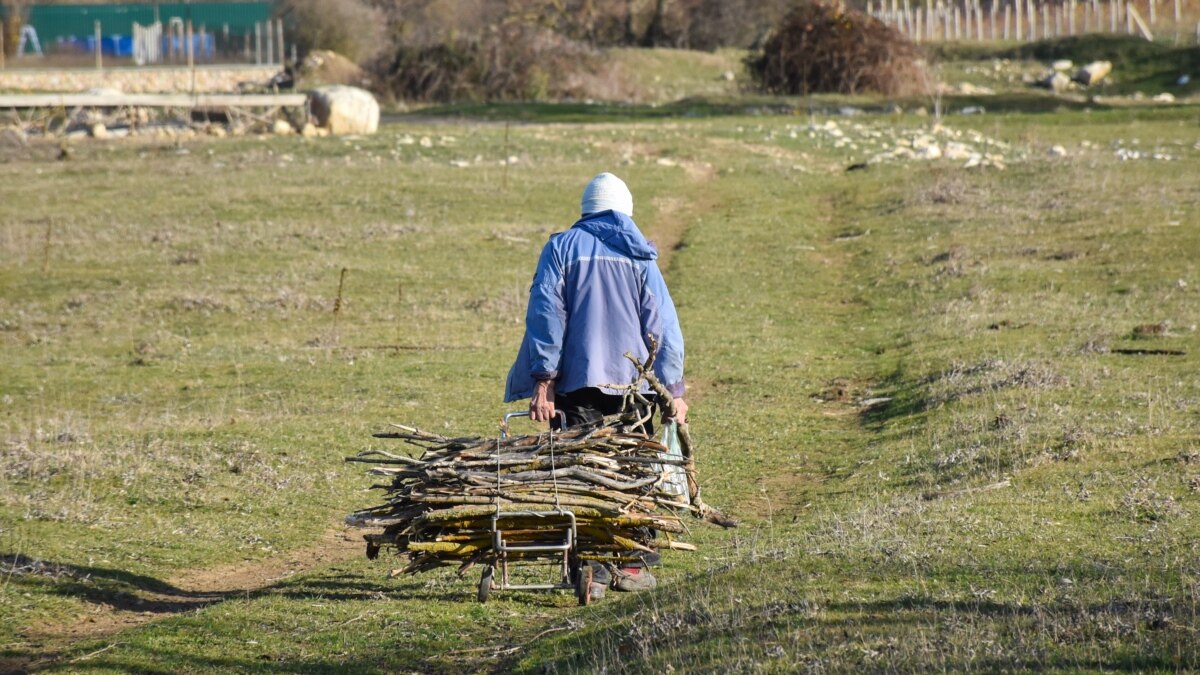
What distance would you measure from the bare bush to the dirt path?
196 ft

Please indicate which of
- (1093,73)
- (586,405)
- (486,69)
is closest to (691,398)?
(586,405)

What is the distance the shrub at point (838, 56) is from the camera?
172 feet

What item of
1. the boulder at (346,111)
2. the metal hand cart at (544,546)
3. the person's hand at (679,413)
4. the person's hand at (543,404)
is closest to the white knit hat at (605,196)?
the person's hand at (543,404)

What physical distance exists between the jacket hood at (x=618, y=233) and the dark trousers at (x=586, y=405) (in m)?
0.82

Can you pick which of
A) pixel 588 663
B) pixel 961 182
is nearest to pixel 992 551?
pixel 588 663

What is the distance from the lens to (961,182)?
3080cm

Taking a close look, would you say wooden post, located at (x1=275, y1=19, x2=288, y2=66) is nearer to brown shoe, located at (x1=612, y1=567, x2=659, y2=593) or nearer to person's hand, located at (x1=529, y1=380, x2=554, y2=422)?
person's hand, located at (x1=529, y1=380, x2=554, y2=422)

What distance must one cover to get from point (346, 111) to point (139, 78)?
25.0 meters

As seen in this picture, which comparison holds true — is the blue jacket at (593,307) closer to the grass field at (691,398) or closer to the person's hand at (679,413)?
the person's hand at (679,413)

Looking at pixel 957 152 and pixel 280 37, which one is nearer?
pixel 957 152

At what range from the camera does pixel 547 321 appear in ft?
26.4

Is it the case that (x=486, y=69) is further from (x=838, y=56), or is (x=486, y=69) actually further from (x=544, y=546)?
(x=544, y=546)

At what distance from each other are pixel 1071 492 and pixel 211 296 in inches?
622

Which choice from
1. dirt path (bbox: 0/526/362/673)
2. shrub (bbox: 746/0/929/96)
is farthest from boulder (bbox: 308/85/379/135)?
dirt path (bbox: 0/526/362/673)
